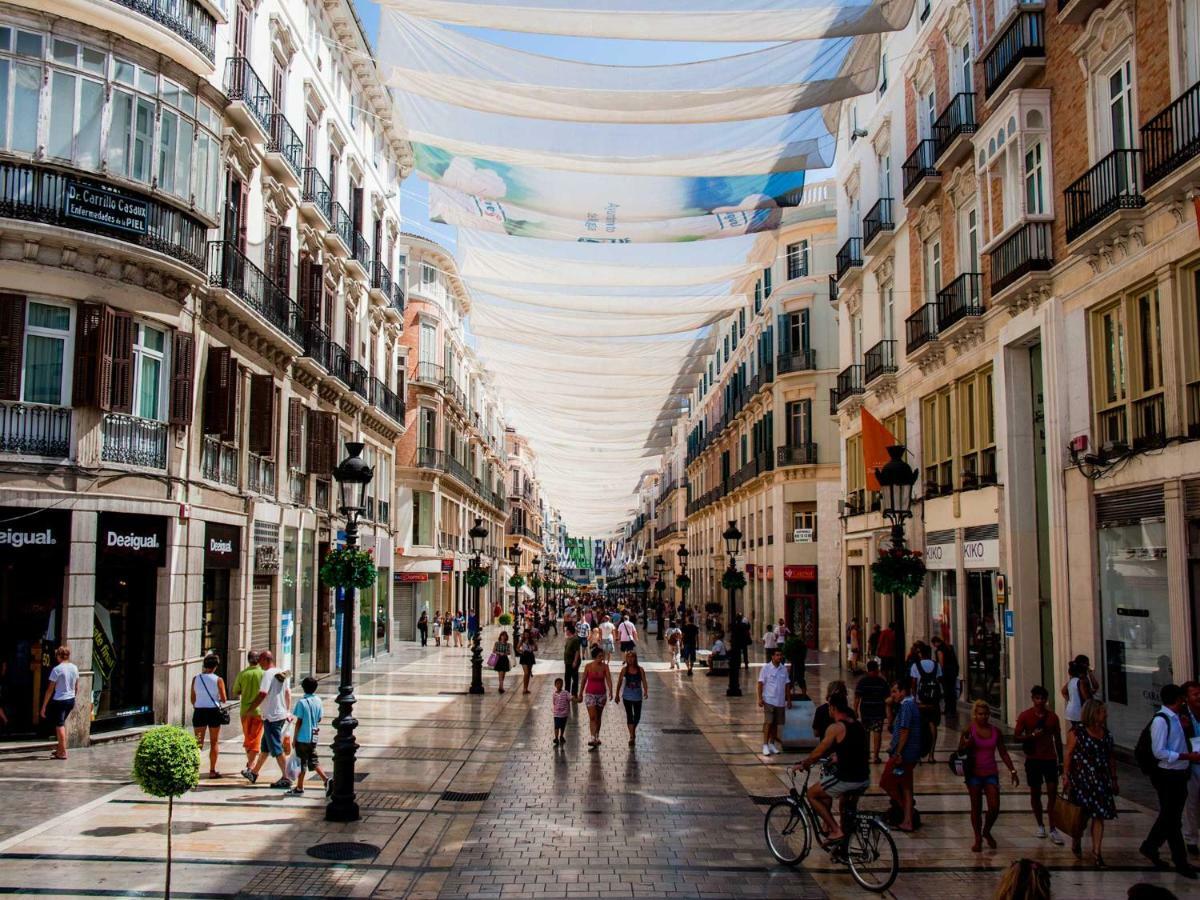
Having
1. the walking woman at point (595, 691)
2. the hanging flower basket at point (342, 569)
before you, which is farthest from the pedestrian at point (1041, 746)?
the hanging flower basket at point (342, 569)

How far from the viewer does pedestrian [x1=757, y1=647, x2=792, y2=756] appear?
16.8 m

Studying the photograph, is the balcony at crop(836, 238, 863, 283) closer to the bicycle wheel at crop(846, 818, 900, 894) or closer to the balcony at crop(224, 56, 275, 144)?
the balcony at crop(224, 56, 275, 144)

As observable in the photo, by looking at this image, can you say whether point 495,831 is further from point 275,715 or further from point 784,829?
point 275,715

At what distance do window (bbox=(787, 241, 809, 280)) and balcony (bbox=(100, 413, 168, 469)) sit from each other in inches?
1229

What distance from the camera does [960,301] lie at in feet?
74.5

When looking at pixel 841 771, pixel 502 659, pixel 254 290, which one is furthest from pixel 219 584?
pixel 841 771

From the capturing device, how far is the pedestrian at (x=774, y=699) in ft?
55.1

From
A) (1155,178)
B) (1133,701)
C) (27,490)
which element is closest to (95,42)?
(27,490)

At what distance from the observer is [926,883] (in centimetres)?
968

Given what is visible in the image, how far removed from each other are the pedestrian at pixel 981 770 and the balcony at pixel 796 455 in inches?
1269

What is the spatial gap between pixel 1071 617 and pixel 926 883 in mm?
9282

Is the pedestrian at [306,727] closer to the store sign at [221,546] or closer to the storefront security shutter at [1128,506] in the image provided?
the store sign at [221,546]

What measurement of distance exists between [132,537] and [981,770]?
13410 millimetres

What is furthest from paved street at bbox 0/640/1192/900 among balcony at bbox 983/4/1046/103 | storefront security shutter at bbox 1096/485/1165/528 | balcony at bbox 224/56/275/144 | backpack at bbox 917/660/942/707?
balcony at bbox 224/56/275/144
